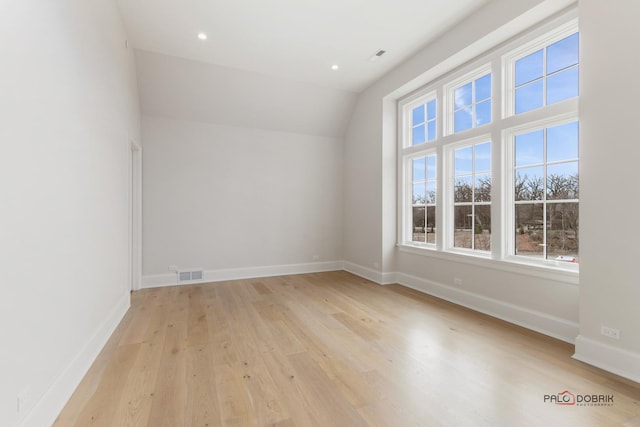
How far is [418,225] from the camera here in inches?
181

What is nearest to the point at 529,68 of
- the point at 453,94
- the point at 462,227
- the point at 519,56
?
the point at 519,56

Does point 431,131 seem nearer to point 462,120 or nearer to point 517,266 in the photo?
point 462,120

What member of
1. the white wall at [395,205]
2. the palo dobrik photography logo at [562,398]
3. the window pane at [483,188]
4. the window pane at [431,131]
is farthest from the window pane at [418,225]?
the palo dobrik photography logo at [562,398]

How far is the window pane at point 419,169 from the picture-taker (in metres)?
4.51

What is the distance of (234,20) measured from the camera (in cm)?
327

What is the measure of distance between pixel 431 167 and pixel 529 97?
1482mm

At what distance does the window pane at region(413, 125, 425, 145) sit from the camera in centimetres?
450

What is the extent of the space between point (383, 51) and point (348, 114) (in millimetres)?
1776

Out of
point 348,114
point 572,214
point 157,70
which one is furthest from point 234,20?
point 572,214

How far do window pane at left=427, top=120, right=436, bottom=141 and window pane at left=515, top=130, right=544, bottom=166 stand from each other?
123 centimetres

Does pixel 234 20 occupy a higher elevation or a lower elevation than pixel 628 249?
higher

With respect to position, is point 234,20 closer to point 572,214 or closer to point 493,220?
point 493,220

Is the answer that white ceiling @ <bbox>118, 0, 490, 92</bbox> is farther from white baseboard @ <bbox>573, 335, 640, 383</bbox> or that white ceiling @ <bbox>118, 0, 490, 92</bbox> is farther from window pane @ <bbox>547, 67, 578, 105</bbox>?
white baseboard @ <bbox>573, 335, 640, 383</bbox>

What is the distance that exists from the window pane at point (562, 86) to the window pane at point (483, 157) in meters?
0.76
